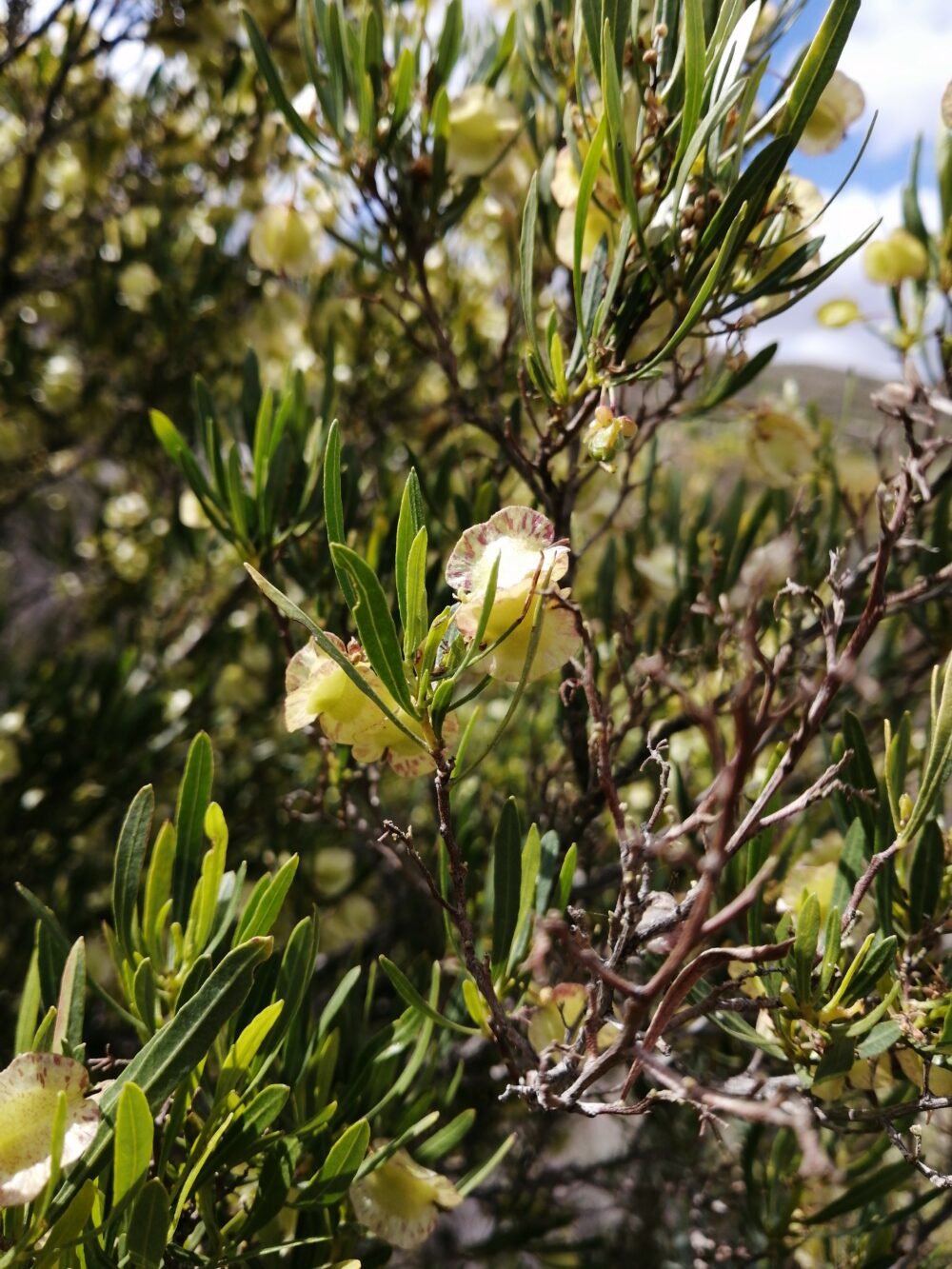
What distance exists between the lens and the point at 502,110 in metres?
0.71

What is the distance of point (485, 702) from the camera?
1278 millimetres

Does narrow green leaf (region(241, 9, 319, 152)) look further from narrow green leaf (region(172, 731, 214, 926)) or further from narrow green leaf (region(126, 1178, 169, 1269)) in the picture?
narrow green leaf (region(126, 1178, 169, 1269))

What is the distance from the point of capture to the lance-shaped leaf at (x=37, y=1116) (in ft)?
1.25

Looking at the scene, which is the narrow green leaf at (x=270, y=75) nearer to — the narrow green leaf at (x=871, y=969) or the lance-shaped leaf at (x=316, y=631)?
the lance-shaped leaf at (x=316, y=631)

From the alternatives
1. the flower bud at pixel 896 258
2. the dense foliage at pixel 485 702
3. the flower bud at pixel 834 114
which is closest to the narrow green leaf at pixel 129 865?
the dense foliage at pixel 485 702

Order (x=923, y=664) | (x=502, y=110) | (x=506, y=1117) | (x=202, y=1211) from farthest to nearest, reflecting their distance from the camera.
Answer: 1. (x=506, y=1117)
2. (x=923, y=664)
3. (x=502, y=110)
4. (x=202, y=1211)

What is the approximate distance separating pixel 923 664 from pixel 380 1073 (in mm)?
662

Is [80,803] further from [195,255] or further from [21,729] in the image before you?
[195,255]

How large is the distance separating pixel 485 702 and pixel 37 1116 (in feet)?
2.99

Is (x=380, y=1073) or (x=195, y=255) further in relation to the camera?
(x=195, y=255)

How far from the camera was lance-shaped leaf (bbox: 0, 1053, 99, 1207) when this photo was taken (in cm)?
38

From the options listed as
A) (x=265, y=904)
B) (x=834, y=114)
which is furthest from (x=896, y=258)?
(x=265, y=904)

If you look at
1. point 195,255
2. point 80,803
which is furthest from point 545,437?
point 195,255

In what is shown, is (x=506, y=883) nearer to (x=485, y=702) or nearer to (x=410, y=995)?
(x=410, y=995)
